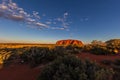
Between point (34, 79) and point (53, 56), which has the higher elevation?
point (53, 56)

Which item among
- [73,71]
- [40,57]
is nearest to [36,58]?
[40,57]

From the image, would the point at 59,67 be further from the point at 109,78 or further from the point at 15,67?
the point at 15,67

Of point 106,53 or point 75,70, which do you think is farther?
point 106,53

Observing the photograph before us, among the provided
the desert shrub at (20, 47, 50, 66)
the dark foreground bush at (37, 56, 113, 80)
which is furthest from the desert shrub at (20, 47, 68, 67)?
the dark foreground bush at (37, 56, 113, 80)

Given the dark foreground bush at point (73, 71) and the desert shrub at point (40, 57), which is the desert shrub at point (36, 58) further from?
the dark foreground bush at point (73, 71)

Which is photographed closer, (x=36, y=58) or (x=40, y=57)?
(x=40, y=57)

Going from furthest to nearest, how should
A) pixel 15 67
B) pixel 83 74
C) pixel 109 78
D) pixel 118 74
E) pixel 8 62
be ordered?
1. pixel 8 62
2. pixel 15 67
3. pixel 118 74
4. pixel 109 78
5. pixel 83 74

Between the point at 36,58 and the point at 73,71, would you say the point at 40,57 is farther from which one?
the point at 73,71

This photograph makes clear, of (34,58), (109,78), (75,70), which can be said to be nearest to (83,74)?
(75,70)

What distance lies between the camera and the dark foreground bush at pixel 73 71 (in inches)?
247

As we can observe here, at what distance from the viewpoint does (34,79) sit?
8078 mm

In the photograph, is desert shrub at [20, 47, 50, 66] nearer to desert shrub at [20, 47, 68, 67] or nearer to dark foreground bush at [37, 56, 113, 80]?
desert shrub at [20, 47, 68, 67]

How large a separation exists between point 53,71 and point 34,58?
4.86 m

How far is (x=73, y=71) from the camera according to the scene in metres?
6.45
